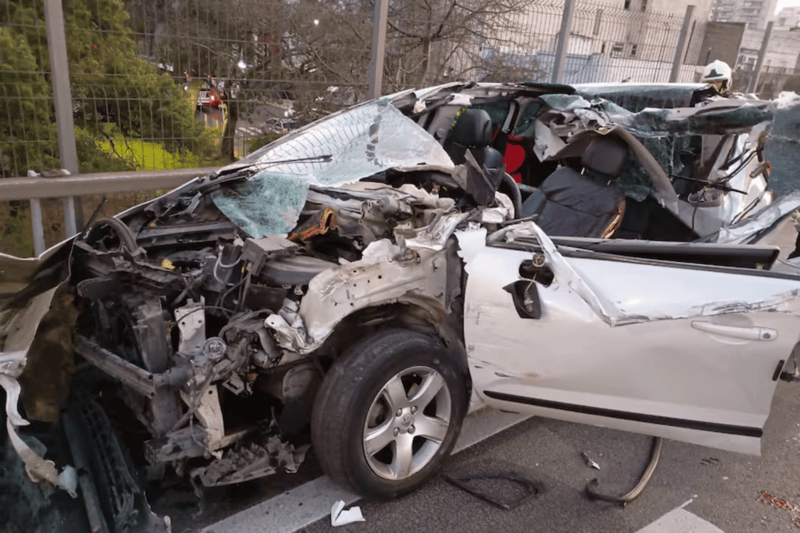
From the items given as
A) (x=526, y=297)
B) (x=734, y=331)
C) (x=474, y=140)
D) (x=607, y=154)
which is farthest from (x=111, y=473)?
(x=607, y=154)

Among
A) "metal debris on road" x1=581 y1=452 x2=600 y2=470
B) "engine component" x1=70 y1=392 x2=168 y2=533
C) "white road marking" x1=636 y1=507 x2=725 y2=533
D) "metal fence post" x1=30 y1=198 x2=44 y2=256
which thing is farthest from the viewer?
"metal fence post" x1=30 y1=198 x2=44 y2=256

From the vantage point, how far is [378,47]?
628 centimetres

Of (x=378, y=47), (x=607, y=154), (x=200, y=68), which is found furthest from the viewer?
(x=378, y=47)

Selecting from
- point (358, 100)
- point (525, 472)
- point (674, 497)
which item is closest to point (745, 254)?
point (674, 497)

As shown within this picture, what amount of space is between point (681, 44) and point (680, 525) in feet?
31.6

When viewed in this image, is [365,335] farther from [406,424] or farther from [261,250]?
[261,250]

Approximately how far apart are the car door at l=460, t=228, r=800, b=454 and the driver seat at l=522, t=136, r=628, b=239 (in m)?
1.22

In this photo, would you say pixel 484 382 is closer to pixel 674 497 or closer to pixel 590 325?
pixel 590 325

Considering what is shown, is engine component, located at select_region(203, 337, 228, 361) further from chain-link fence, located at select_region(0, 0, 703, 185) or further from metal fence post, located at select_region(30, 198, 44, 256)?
chain-link fence, located at select_region(0, 0, 703, 185)

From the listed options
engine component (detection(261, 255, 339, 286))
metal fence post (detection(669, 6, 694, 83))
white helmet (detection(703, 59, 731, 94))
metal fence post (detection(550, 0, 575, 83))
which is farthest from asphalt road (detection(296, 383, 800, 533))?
metal fence post (detection(669, 6, 694, 83))

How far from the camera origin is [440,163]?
365 centimetres

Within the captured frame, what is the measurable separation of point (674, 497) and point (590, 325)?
1.09 meters

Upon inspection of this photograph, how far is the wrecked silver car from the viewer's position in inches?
97.8

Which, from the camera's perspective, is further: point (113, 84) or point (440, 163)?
point (113, 84)
